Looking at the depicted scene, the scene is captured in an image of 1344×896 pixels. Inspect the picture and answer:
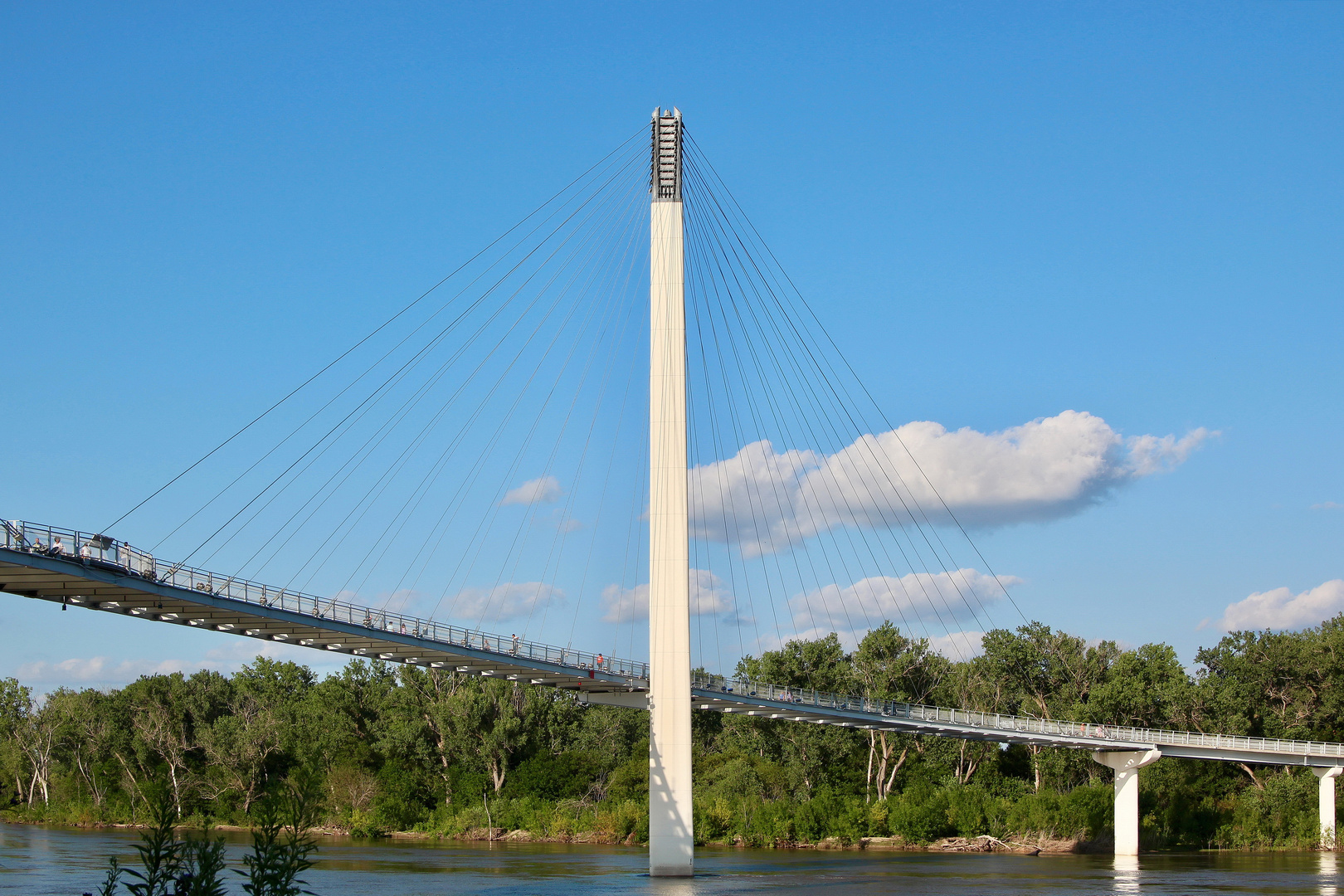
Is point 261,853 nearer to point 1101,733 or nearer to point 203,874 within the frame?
point 203,874

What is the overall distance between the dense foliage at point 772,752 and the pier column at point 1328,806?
2.01m

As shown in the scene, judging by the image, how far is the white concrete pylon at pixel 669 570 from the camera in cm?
4856

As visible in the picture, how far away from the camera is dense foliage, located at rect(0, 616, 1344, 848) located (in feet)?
249

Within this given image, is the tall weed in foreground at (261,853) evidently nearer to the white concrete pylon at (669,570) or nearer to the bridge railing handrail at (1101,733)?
the white concrete pylon at (669,570)

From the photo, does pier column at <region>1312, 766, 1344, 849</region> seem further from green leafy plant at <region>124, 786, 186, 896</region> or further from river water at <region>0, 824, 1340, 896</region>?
green leafy plant at <region>124, 786, 186, 896</region>

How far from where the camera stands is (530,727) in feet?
292

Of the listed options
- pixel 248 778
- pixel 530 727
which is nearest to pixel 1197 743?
pixel 530 727

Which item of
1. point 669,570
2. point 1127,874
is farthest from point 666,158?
point 1127,874

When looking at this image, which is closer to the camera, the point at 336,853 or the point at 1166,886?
the point at 1166,886

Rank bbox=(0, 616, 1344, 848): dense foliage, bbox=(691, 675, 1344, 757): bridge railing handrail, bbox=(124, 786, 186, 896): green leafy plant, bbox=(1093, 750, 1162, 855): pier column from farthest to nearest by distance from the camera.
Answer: bbox=(0, 616, 1344, 848): dense foliage, bbox=(1093, 750, 1162, 855): pier column, bbox=(691, 675, 1344, 757): bridge railing handrail, bbox=(124, 786, 186, 896): green leafy plant

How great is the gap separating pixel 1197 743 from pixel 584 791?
39.4 m

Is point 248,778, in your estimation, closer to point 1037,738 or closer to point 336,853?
point 336,853

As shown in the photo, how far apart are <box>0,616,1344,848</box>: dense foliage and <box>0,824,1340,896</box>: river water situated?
15.7ft

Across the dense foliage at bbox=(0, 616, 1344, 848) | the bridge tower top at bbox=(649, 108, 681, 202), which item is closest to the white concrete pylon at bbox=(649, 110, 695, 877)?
the bridge tower top at bbox=(649, 108, 681, 202)
